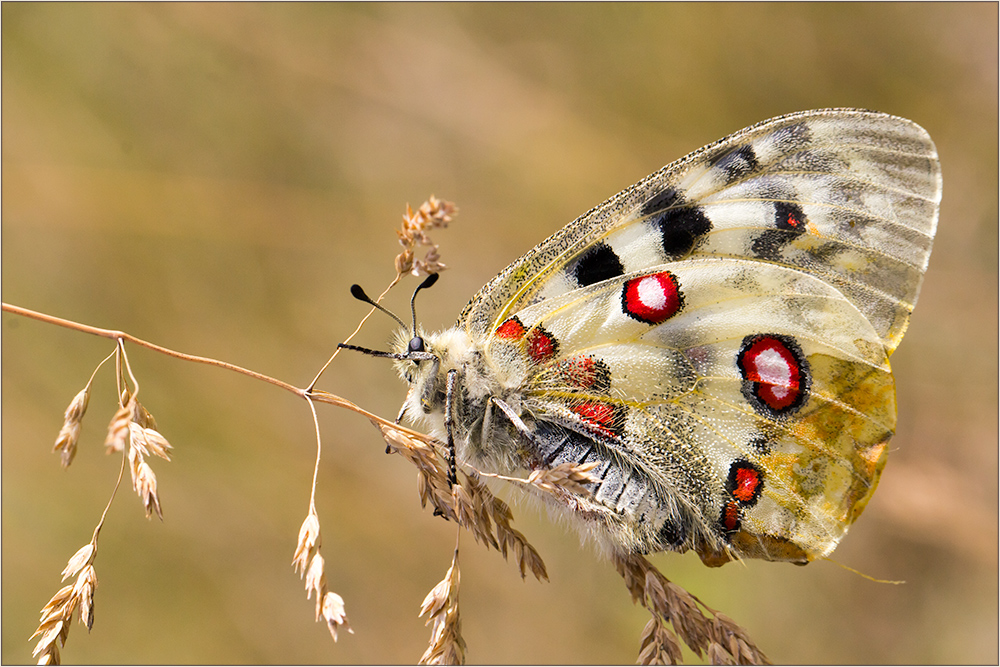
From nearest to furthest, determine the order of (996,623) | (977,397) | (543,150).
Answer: (996,623), (977,397), (543,150)

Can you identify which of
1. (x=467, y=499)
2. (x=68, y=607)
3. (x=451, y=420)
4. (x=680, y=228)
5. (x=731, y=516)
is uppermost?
(x=680, y=228)

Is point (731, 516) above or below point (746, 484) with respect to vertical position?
below

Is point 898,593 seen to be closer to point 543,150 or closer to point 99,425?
point 543,150

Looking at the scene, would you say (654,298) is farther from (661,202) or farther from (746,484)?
(746,484)

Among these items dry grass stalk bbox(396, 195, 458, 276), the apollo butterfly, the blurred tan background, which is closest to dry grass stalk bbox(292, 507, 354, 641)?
the apollo butterfly

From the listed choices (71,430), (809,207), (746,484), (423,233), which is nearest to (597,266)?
(423,233)

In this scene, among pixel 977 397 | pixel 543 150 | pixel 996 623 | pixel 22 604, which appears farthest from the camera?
pixel 543 150

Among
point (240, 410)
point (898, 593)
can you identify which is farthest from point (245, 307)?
point (898, 593)
